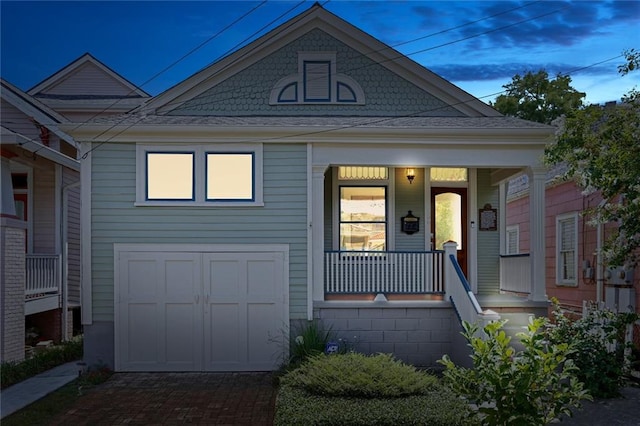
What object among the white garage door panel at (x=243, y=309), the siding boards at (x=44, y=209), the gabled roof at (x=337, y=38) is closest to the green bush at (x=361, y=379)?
the white garage door panel at (x=243, y=309)

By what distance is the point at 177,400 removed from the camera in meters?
9.20

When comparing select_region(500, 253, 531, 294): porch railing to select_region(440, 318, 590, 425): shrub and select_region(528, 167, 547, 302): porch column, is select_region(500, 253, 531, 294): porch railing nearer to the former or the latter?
select_region(528, 167, 547, 302): porch column

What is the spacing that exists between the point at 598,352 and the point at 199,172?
23.0 feet

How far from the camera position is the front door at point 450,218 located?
1313cm

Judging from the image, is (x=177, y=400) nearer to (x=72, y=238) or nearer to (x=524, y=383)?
(x=524, y=383)

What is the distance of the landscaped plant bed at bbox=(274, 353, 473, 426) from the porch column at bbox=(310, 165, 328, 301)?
282cm

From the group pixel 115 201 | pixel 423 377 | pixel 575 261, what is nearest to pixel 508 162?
pixel 575 261

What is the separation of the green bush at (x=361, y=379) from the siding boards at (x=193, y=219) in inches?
126

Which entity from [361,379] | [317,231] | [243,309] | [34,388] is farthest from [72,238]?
[361,379]

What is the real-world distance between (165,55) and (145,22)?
3.28ft

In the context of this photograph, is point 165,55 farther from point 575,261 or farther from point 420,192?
point 575,261

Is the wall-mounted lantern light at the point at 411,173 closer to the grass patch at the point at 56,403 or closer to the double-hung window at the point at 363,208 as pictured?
the double-hung window at the point at 363,208

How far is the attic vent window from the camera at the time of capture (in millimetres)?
12289

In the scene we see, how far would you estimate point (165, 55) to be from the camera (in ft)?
47.2
